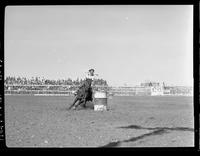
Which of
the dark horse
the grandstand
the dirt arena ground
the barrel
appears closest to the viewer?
the dirt arena ground

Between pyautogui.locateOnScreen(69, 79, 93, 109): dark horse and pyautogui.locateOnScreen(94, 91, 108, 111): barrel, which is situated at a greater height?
pyautogui.locateOnScreen(69, 79, 93, 109): dark horse

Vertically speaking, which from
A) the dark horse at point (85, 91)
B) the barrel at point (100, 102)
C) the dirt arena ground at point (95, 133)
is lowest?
the dirt arena ground at point (95, 133)

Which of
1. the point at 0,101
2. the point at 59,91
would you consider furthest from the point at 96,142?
the point at 59,91

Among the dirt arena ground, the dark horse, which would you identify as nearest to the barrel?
the dark horse

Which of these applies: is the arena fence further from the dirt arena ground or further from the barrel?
the dirt arena ground

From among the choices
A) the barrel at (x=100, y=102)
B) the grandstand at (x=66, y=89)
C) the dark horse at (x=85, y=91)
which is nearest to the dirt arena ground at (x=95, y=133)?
the barrel at (x=100, y=102)

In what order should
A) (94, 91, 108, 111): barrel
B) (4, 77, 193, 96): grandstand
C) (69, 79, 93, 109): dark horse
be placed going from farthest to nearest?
(4, 77, 193, 96): grandstand
(69, 79, 93, 109): dark horse
(94, 91, 108, 111): barrel

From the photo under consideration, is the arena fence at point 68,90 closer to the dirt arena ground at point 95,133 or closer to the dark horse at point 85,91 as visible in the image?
the dark horse at point 85,91

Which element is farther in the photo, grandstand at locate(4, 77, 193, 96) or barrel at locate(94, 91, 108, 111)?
grandstand at locate(4, 77, 193, 96)

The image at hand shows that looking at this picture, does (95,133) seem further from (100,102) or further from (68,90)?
(68,90)

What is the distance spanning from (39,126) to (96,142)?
1624 millimetres

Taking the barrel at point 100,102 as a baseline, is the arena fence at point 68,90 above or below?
above
